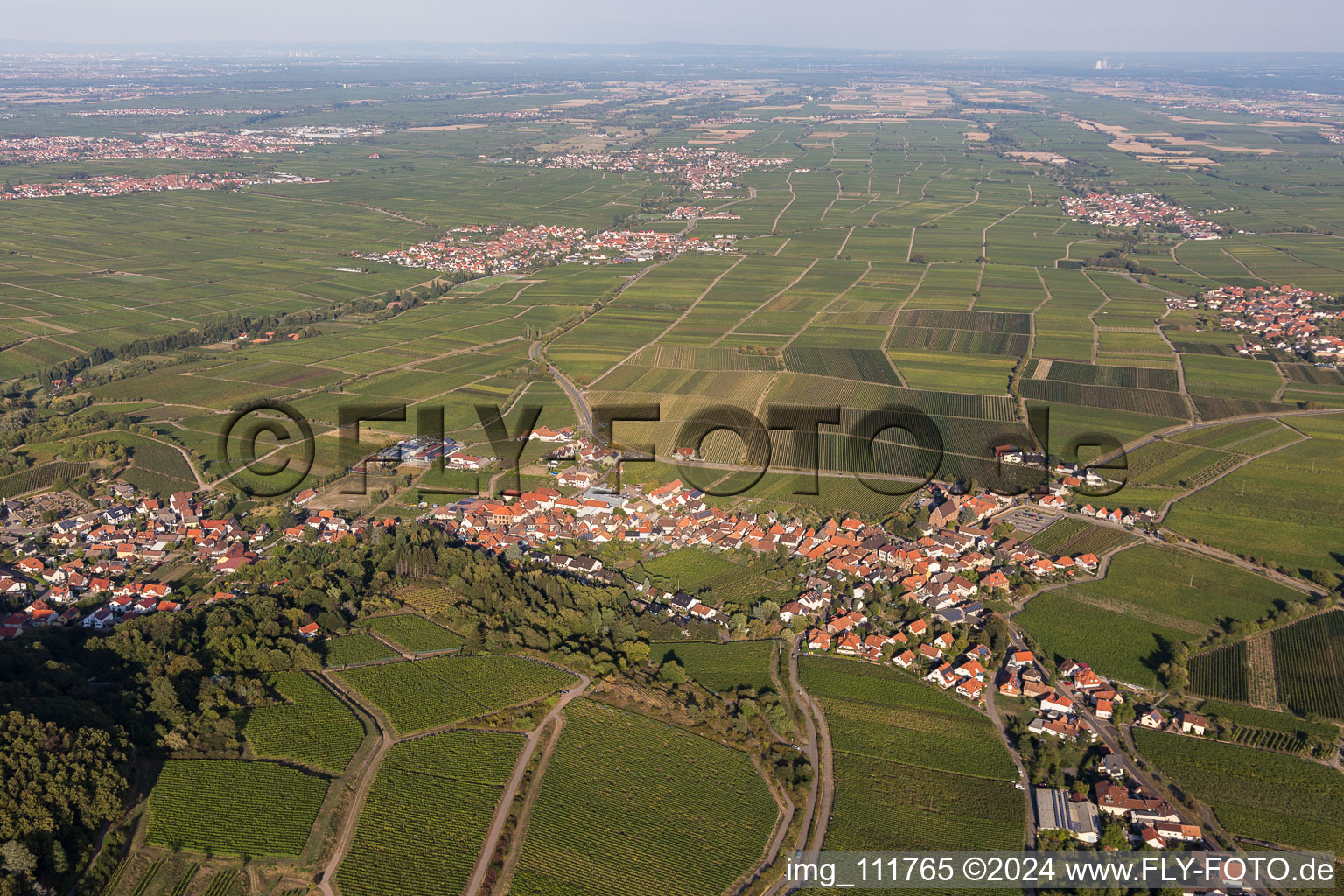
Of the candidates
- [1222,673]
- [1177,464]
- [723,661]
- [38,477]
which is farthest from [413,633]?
[1177,464]

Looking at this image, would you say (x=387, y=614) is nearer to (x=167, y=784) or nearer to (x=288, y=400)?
(x=167, y=784)

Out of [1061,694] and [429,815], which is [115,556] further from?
[1061,694]

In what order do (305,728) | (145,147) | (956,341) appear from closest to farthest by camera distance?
(305,728) < (956,341) < (145,147)

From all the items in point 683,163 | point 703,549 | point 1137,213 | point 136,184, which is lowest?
point 703,549

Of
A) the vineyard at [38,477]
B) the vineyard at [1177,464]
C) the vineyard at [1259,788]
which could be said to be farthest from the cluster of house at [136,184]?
the vineyard at [1259,788]

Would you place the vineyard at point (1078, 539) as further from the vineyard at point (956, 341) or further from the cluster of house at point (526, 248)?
the cluster of house at point (526, 248)

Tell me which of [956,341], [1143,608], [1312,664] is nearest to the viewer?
[1312,664]

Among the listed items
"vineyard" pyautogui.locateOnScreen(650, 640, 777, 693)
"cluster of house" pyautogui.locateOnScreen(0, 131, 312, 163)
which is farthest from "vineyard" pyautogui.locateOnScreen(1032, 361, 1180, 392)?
"cluster of house" pyautogui.locateOnScreen(0, 131, 312, 163)

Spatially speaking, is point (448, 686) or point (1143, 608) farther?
point (1143, 608)
